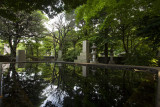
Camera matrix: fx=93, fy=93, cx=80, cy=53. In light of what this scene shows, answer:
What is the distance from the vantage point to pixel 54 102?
176 cm

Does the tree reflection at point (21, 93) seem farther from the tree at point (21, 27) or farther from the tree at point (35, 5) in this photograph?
the tree at point (21, 27)

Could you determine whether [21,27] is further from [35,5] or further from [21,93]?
[21,93]

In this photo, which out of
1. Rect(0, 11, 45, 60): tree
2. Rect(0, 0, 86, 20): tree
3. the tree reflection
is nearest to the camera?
the tree reflection

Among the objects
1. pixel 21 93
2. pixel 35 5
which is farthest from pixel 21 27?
pixel 21 93

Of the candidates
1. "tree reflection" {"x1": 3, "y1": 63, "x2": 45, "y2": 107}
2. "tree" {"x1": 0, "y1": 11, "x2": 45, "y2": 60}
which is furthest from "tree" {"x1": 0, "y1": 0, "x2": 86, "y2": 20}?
"tree" {"x1": 0, "y1": 11, "x2": 45, "y2": 60}

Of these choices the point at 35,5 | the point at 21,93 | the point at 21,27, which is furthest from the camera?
the point at 21,27

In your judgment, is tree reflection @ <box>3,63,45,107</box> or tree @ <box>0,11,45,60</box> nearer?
tree reflection @ <box>3,63,45,107</box>

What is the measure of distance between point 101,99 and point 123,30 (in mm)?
11912

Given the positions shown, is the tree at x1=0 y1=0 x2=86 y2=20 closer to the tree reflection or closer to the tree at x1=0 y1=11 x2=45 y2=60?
the tree reflection

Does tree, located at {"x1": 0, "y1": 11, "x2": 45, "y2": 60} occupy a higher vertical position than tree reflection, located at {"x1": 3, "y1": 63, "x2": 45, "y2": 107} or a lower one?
higher

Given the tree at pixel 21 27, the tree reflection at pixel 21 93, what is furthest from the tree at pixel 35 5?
the tree at pixel 21 27

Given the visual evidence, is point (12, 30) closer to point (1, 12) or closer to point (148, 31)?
point (1, 12)

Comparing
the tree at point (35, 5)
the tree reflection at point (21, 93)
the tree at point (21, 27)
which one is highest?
the tree at point (21, 27)

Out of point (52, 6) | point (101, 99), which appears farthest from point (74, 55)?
point (101, 99)
